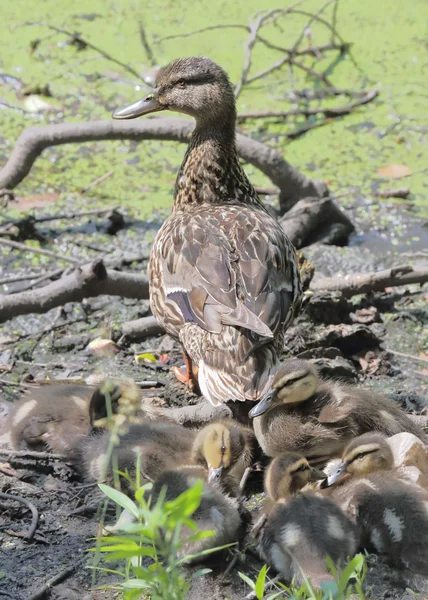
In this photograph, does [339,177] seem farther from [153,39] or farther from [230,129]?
[153,39]

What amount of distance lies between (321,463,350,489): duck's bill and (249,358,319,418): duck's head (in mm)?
324

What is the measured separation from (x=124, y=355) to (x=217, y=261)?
991mm

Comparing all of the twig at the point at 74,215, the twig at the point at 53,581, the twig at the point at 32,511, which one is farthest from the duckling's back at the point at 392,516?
the twig at the point at 74,215

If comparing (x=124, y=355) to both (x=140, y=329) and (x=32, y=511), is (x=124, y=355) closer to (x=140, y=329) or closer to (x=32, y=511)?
(x=140, y=329)

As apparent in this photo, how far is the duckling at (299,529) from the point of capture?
2.70m

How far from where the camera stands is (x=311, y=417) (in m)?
3.36

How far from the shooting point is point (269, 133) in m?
6.46

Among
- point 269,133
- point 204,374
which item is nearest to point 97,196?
point 269,133

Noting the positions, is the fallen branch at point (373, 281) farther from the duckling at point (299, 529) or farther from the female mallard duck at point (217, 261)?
the duckling at point (299, 529)

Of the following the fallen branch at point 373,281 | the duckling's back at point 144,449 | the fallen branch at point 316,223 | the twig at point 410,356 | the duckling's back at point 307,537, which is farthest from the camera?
the fallen branch at point 316,223

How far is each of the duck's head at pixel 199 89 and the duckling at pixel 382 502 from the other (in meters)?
1.92

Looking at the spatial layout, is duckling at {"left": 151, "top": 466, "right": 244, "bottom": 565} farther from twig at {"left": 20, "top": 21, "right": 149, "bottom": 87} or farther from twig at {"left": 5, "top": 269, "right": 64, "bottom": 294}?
twig at {"left": 20, "top": 21, "right": 149, "bottom": 87}

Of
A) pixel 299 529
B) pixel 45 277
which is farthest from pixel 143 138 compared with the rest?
pixel 299 529

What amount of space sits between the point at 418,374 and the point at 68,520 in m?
1.86
